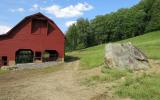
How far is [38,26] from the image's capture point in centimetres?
5422

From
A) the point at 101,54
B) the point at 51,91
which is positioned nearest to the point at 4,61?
the point at 101,54

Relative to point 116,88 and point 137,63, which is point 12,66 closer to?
point 137,63

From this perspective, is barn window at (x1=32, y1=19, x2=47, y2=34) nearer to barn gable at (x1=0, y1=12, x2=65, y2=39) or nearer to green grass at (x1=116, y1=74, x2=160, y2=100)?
barn gable at (x1=0, y1=12, x2=65, y2=39)

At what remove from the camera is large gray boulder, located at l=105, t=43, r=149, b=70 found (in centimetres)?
3209

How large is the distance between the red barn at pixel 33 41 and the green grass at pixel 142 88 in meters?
28.5

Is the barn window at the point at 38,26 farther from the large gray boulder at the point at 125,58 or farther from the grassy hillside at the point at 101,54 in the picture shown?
the large gray boulder at the point at 125,58

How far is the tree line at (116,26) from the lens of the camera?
117 m

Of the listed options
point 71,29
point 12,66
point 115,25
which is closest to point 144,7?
point 115,25

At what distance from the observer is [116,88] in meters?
24.4

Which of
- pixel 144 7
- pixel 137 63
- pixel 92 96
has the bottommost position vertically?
pixel 92 96

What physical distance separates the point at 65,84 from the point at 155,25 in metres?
87.7

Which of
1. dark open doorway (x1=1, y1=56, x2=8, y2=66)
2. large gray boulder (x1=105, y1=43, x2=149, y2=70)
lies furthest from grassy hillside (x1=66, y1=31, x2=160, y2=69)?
dark open doorway (x1=1, y1=56, x2=8, y2=66)

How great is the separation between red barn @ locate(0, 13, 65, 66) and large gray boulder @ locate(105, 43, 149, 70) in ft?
68.4

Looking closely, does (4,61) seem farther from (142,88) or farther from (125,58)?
(142,88)
